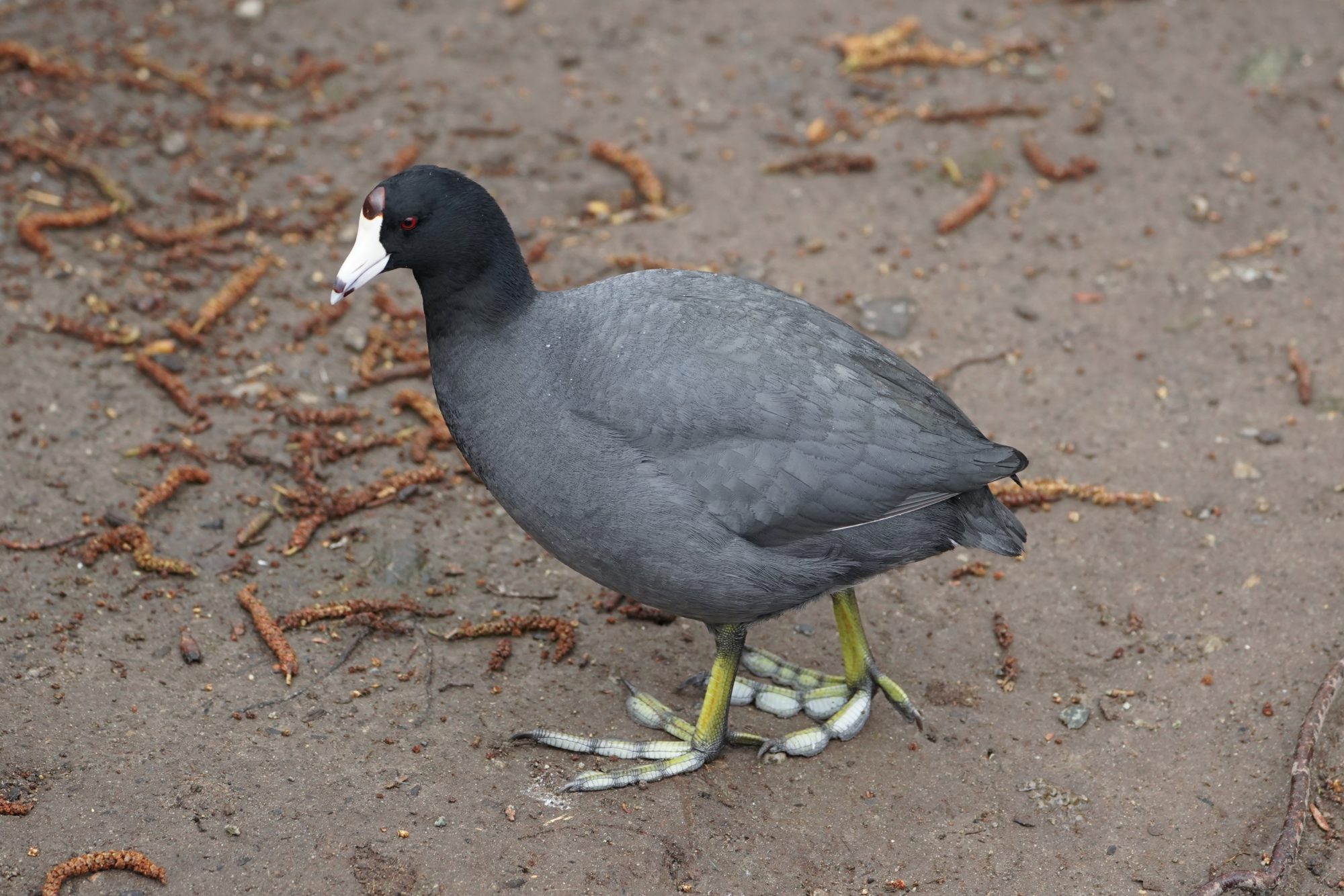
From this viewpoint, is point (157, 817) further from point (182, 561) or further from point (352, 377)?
point (352, 377)

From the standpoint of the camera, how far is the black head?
4.02 m

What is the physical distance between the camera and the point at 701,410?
3.88m

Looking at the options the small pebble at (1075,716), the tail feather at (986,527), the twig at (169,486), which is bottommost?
the small pebble at (1075,716)

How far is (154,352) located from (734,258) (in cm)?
290

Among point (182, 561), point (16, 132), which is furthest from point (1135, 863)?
point (16, 132)

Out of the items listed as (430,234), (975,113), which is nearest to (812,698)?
(430,234)

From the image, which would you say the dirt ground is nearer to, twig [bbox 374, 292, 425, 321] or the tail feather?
twig [bbox 374, 292, 425, 321]

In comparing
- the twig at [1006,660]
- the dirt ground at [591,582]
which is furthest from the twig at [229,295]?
the twig at [1006,660]

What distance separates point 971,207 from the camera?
6.87 meters

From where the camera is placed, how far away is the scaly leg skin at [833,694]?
4395 millimetres

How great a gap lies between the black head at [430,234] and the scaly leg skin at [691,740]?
144cm

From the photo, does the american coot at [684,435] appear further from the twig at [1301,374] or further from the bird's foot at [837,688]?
the twig at [1301,374]

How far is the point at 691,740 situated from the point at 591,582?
103 cm

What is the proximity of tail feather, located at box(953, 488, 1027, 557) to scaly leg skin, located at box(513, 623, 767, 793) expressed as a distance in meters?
0.81
